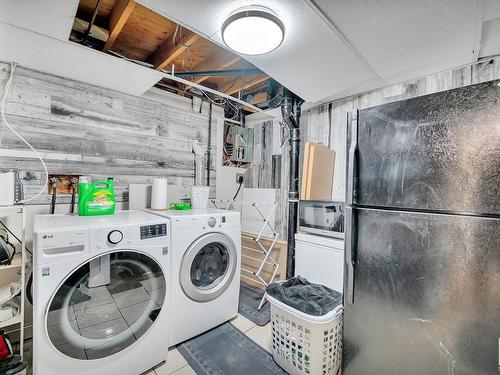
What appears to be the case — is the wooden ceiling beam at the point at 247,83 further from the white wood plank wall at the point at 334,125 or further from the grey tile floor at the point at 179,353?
the grey tile floor at the point at 179,353

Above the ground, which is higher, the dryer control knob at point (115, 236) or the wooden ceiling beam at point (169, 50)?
the wooden ceiling beam at point (169, 50)

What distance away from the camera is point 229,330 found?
1.98 m

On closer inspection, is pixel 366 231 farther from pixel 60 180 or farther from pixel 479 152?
pixel 60 180

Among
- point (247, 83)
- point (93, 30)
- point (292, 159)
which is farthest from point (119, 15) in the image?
point (292, 159)

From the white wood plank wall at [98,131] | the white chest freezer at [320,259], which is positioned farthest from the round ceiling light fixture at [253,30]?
the white chest freezer at [320,259]

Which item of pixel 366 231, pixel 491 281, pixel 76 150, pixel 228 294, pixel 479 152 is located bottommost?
pixel 228 294

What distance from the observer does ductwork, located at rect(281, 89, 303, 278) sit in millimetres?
2369

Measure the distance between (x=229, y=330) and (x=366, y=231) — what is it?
4.95ft

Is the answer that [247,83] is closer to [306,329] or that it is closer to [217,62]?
[217,62]

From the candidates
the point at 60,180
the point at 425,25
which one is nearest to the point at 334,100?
the point at 425,25

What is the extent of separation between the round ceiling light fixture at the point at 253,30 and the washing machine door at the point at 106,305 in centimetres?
147

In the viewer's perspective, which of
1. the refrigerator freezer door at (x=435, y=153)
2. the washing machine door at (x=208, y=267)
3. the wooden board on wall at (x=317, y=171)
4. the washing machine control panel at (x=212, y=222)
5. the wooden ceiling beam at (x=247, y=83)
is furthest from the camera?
the wooden ceiling beam at (x=247, y=83)

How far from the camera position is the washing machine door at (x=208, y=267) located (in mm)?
1756

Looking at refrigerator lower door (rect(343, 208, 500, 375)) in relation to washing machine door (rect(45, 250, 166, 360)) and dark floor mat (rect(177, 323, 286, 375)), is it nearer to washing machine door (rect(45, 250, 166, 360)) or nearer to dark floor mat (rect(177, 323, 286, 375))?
dark floor mat (rect(177, 323, 286, 375))
